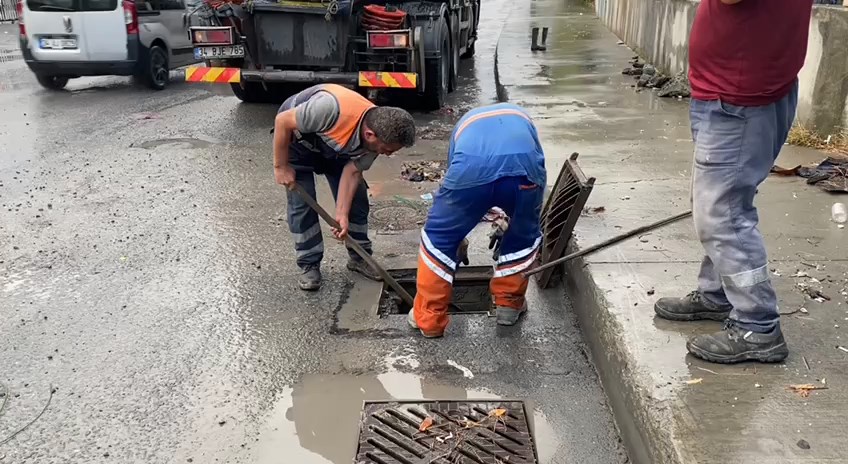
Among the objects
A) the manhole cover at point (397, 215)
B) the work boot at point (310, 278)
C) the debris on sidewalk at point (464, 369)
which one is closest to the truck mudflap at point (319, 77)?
the manhole cover at point (397, 215)

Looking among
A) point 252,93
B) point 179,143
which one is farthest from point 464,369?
point 252,93

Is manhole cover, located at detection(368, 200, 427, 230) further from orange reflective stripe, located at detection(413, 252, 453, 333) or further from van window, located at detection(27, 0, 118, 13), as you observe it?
van window, located at detection(27, 0, 118, 13)

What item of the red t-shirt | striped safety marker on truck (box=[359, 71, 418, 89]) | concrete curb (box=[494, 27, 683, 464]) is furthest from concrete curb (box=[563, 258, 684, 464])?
striped safety marker on truck (box=[359, 71, 418, 89])

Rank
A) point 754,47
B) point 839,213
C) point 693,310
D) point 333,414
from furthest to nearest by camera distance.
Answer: point 839,213, point 693,310, point 333,414, point 754,47

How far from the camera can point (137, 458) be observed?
8.91 ft

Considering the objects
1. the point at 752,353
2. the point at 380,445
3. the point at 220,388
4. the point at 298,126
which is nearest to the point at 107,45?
the point at 298,126

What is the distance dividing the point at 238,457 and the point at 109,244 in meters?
2.65

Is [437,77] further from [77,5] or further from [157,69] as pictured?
[77,5]

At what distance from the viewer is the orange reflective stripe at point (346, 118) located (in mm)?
3676

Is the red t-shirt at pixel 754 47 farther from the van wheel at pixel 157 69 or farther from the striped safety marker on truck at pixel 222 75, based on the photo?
the van wheel at pixel 157 69

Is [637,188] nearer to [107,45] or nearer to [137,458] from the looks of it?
[137,458]

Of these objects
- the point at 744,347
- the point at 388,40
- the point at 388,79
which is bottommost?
the point at 744,347

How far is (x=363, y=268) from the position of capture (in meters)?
4.38

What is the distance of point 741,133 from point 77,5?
33.0ft
